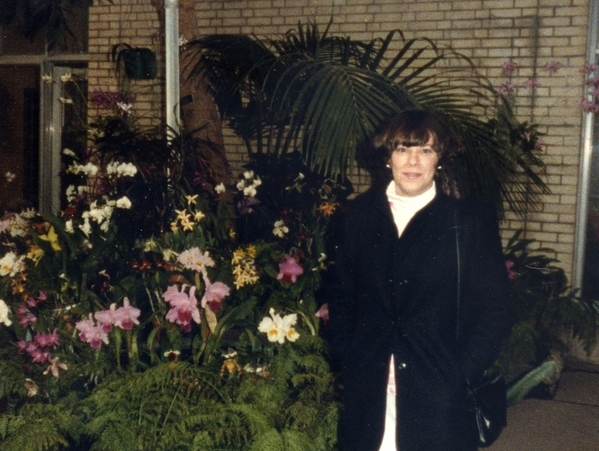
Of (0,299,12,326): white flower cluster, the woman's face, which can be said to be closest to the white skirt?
the woman's face

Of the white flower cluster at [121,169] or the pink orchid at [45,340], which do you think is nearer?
the pink orchid at [45,340]

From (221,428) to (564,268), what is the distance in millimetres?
3585

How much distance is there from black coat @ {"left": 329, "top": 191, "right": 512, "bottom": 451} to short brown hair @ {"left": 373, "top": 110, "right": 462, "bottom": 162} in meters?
0.20

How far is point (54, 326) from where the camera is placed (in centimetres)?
398

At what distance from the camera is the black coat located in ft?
8.01

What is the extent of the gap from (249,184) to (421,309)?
253 cm

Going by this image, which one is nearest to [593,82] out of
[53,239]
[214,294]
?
[214,294]

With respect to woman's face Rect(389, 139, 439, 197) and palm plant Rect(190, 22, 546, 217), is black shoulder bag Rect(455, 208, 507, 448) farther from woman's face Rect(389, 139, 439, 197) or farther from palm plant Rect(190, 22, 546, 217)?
palm plant Rect(190, 22, 546, 217)

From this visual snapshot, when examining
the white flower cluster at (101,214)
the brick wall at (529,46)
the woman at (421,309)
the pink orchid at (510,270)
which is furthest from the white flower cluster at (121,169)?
the pink orchid at (510,270)

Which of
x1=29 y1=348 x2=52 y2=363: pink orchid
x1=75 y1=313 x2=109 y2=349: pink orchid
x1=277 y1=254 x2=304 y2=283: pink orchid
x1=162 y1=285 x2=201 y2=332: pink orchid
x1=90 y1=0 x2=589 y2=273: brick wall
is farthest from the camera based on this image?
x1=90 y1=0 x2=589 y2=273: brick wall

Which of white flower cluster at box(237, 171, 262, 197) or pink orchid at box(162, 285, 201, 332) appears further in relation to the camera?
white flower cluster at box(237, 171, 262, 197)

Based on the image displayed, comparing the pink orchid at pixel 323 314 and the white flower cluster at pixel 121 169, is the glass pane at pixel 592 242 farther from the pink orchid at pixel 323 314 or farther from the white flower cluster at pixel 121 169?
the white flower cluster at pixel 121 169

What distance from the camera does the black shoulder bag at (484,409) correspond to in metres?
2.48

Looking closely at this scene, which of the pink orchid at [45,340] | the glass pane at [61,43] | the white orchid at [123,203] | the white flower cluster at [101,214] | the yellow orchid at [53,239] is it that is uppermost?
the glass pane at [61,43]
